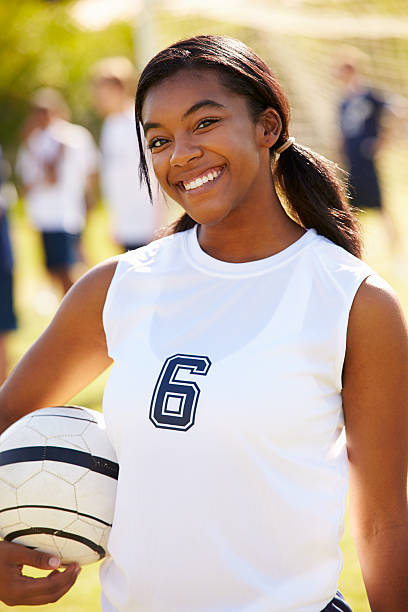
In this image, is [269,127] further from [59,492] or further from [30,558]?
[30,558]

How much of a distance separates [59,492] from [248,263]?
2.19 feet

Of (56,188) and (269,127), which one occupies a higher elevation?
(269,127)

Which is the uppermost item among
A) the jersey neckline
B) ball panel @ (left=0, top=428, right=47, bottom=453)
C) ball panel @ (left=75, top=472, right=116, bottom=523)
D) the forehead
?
the forehead

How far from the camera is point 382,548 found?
70.7 inches

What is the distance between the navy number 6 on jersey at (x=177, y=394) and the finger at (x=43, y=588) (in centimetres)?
45

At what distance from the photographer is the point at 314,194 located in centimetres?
200

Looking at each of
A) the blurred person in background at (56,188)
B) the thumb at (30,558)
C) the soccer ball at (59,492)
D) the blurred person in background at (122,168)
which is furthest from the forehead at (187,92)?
the blurred person in background at (56,188)

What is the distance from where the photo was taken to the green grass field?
346 centimetres

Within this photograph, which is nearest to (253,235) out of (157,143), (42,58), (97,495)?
(157,143)

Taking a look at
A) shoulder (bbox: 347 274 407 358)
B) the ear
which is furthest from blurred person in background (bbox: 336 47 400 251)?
shoulder (bbox: 347 274 407 358)

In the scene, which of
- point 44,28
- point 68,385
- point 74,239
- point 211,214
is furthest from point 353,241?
point 44,28

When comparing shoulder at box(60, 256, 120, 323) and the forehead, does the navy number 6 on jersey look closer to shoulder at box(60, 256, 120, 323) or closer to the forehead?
shoulder at box(60, 256, 120, 323)

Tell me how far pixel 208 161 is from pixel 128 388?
0.51 meters

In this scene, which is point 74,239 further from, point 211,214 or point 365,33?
point 211,214
